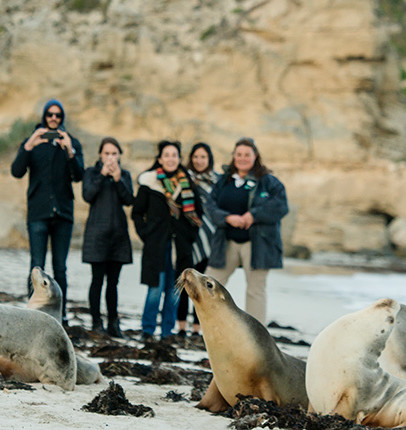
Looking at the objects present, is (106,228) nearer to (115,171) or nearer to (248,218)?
(115,171)

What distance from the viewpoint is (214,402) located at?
173 inches

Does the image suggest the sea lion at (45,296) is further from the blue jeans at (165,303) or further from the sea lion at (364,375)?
the blue jeans at (165,303)

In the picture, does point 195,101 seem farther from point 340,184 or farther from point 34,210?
point 34,210

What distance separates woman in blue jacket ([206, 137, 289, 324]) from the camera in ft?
22.9

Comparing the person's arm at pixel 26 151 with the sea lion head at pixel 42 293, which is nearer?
the sea lion head at pixel 42 293

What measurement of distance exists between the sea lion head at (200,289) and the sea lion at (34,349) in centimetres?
86


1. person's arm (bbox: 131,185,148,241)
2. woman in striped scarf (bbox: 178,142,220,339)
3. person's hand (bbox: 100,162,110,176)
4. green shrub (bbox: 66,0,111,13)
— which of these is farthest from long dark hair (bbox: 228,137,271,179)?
green shrub (bbox: 66,0,111,13)

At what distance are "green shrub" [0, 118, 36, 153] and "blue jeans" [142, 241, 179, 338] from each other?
18.5 meters


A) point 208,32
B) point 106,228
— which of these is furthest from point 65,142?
point 208,32

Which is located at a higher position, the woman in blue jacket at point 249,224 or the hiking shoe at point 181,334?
the woman in blue jacket at point 249,224

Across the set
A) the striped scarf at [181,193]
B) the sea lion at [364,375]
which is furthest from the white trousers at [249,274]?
the sea lion at [364,375]

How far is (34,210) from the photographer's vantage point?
712cm

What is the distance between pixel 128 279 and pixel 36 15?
740 inches

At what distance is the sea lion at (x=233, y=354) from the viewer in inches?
169
